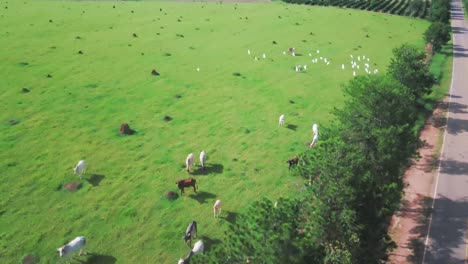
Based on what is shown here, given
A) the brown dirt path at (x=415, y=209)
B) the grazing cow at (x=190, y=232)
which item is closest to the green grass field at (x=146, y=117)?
the grazing cow at (x=190, y=232)

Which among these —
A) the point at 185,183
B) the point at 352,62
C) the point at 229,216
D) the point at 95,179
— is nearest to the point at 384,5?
the point at 352,62

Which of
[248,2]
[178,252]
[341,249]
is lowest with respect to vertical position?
[178,252]

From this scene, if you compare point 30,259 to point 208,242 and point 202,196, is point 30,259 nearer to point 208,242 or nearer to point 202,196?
point 208,242

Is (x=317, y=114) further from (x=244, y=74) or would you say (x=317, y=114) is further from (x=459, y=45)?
(x=459, y=45)

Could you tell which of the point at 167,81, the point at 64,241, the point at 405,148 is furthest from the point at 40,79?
the point at 405,148

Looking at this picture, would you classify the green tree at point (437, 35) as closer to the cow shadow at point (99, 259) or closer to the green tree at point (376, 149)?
the green tree at point (376, 149)

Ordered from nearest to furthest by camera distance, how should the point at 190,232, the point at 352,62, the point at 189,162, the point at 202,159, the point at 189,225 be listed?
the point at 190,232
the point at 189,225
the point at 189,162
the point at 202,159
the point at 352,62
